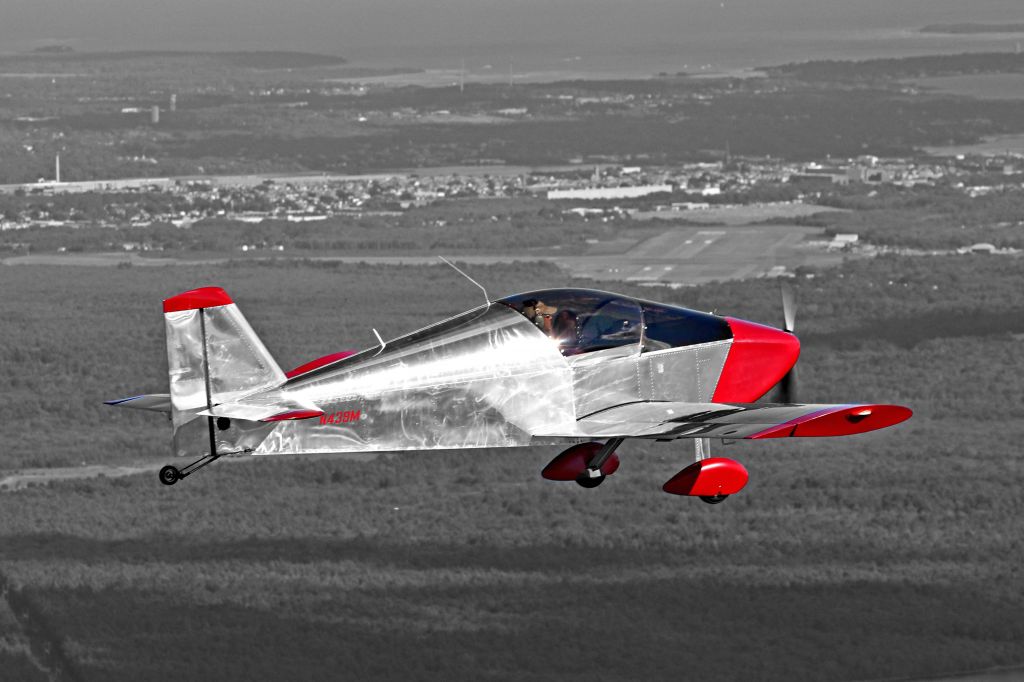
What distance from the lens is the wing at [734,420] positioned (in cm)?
2056

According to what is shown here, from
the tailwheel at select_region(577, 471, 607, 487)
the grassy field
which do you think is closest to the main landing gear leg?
the tailwheel at select_region(577, 471, 607, 487)

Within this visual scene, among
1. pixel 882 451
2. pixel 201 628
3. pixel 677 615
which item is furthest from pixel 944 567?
pixel 201 628

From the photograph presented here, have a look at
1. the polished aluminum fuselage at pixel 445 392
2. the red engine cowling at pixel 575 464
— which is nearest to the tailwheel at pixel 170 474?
the polished aluminum fuselage at pixel 445 392

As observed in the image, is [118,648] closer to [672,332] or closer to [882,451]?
[882,451]

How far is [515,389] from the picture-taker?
74.4 ft

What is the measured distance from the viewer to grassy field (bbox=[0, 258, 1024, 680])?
71.9 meters

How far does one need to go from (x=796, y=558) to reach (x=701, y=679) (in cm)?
1342

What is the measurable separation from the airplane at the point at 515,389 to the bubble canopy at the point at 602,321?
0.02 m

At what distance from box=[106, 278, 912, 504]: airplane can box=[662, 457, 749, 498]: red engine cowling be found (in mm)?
23

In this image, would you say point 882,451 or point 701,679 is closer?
point 701,679

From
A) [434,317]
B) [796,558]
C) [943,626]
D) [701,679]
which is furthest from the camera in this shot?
[434,317]

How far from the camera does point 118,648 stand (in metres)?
73.2

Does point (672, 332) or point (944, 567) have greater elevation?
point (672, 332)

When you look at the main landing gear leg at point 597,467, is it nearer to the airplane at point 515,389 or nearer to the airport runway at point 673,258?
the airplane at point 515,389
